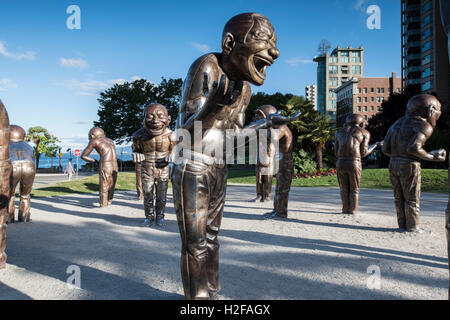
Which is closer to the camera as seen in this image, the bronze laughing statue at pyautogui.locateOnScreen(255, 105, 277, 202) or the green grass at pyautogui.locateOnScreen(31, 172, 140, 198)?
the bronze laughing statue at pyautogui.locateOnScreen(255, 105, 277, 202)

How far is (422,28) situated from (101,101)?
53.1 metres

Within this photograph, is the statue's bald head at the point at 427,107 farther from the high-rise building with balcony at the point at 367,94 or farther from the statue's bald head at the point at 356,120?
the high-rise building with balcony at the point at 367,94

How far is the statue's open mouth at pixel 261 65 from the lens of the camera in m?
2.60

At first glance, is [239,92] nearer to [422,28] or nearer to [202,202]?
[202,202]

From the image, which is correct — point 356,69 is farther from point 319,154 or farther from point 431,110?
point 431,110

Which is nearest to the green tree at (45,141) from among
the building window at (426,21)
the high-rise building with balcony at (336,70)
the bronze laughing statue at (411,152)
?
the bronze laughing statue at (411,152)

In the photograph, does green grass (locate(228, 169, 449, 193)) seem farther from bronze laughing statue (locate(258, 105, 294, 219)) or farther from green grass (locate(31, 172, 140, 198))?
bronze laughing statue (locate(258, 105, 294, 219))

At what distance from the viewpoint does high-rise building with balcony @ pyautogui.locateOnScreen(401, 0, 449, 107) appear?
48.4 meters

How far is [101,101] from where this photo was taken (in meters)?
36.1

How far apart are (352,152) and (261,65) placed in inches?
227

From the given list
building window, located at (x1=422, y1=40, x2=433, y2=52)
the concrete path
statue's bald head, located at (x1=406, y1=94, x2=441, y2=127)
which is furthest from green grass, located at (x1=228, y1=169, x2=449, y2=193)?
building window, located at (x1=422, y1=40, x2=433, y2=52)

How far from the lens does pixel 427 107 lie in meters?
5.70

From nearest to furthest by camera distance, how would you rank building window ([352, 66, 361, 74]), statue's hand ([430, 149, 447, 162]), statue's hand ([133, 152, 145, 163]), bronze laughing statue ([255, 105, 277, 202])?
statue's hand ([430, 149, 447, 162]) < statue's hand ([133, 152, 145, 163]) < bronze laughing statue ([255, 105, 277, 202]) < building window ([352, 66, 361, 74])
